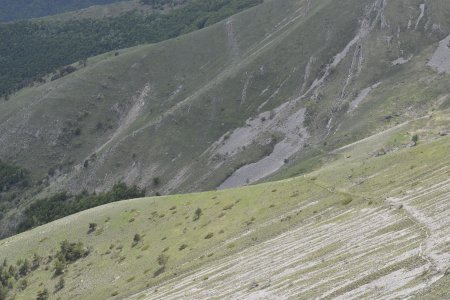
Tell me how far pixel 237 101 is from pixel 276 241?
100641 mm

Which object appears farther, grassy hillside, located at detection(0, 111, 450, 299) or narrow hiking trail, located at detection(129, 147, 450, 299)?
grassy hillside, located at detection(0, 111, 450, 299)

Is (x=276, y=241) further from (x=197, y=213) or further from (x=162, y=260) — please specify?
(x=197, y=213)

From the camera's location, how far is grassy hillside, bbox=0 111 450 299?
3216 centimetres

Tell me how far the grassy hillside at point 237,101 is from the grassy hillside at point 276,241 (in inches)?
1304

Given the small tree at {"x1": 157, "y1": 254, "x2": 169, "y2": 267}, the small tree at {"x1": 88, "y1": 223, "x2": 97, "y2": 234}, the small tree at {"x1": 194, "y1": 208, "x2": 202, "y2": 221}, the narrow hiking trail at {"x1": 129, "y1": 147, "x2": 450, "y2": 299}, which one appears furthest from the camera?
the small tree at {"x1": 88, "y1": 223, "x2": 97, "y2": 234}

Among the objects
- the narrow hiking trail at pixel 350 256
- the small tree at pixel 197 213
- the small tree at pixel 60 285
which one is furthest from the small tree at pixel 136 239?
the narrow hiking trail at pixel 350 256

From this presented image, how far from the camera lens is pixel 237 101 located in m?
141

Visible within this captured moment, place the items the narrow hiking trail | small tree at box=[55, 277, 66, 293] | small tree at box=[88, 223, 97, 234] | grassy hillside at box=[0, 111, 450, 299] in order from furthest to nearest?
small tree at box=[88, 223, 97, 234] → small tree at box=[55, 277, 66, 293] → grassy hillside at box=[0, 111, 450, 299] → the narrow hiking trail

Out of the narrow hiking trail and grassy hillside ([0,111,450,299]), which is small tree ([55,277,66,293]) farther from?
the narrow hiking trail

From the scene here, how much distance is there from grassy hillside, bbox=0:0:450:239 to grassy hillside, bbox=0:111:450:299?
33128mm

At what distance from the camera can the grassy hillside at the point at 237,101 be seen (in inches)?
4483

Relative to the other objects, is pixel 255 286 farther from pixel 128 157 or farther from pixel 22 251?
pixel 128 157

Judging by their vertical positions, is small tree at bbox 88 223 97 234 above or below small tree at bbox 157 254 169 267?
below

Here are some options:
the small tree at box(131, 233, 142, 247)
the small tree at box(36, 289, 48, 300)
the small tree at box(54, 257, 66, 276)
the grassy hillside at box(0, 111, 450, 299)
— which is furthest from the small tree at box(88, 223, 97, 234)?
the small tree at box(36, 289, 48, 300)
